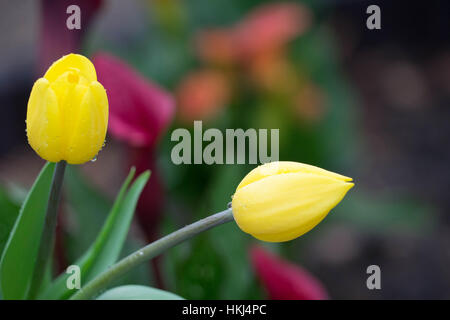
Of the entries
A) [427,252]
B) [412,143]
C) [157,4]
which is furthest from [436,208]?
[157,4]

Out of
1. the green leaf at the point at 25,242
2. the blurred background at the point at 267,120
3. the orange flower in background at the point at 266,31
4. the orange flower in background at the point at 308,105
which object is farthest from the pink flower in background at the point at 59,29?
the orange flower in background at the point at 308,105

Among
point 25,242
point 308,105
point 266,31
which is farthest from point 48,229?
point 308,105

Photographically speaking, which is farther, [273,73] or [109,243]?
[273,73]

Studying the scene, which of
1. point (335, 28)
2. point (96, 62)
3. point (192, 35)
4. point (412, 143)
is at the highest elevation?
point (335, 28)

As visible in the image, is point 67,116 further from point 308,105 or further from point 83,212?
point 308,105

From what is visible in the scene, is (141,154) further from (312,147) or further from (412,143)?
(412,143)

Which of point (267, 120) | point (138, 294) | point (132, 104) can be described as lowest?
point (138, 294)

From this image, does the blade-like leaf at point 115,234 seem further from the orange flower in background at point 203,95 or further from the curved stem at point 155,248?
the orange flower in background at point 203,95
